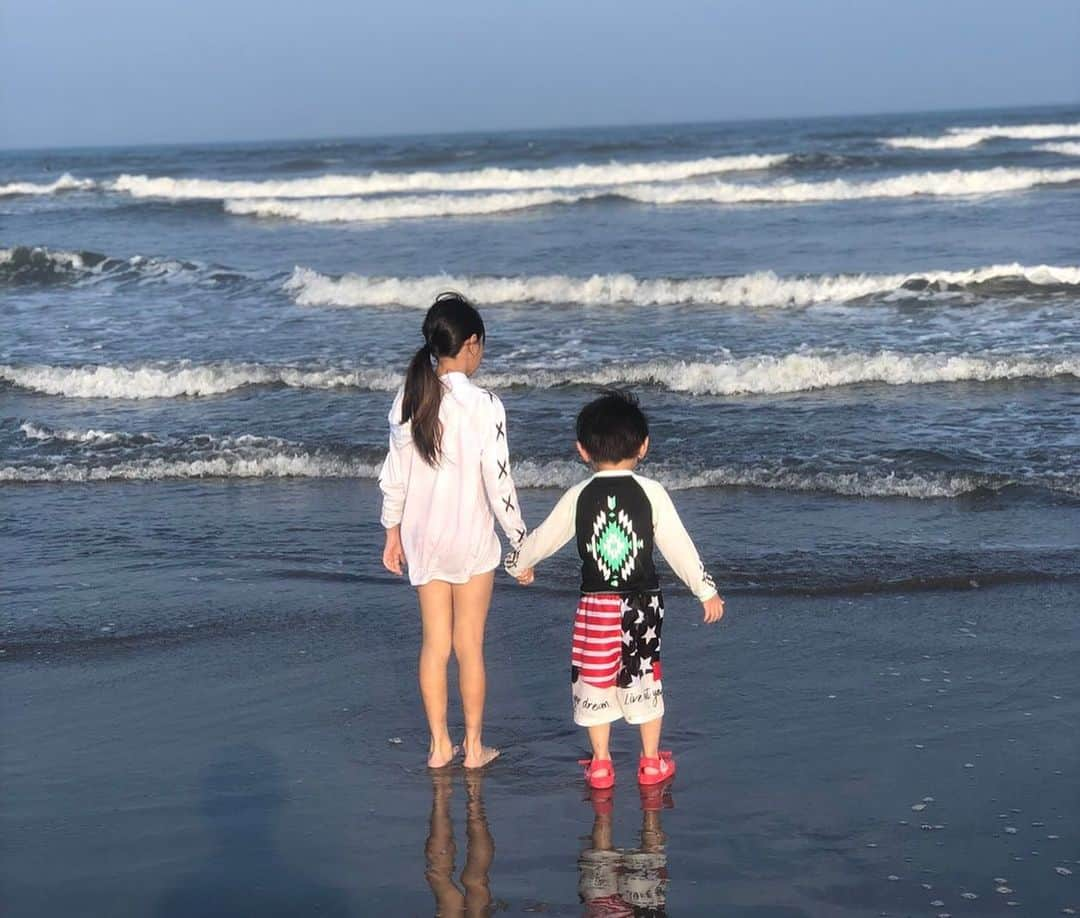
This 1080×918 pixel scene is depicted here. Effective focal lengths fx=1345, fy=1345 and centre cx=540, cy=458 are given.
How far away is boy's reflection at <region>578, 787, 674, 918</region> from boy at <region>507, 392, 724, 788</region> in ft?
0.90

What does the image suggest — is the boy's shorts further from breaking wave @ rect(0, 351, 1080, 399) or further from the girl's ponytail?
breaking wave @ rect(0, 351, 1080, 399)

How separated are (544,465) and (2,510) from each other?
3.44 meters

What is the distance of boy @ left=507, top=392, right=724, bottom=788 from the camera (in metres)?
4.14

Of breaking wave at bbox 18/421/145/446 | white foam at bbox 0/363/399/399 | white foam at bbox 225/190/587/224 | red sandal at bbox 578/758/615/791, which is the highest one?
white foam at bbox 225/190/587/224

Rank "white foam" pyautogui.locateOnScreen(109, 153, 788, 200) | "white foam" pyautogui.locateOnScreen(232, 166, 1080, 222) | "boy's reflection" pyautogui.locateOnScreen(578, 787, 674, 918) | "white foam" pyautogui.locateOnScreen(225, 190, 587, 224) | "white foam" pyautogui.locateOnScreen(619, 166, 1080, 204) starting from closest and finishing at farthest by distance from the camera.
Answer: "boy's reflection" pyautogui.locateOnScreen(578, 787, 674, 918) → "white foam" pyautogui.locateOnScreen(619, 166, 1080, 204) → "white foam" pyautogui.locateOnScreen(232, 166, 1080, 222) → "white foam" pyautogui.locateOnScreen(225, 190, 587, 224) → "white foam" pyautogui.locateOnScreen(109, 153, 788, 200)

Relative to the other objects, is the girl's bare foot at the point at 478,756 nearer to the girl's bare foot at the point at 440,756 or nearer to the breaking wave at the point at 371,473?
the girl's bare foot at the point at 440,756

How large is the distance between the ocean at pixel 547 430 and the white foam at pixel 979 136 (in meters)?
20.7

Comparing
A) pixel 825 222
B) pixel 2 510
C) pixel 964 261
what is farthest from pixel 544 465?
pixel 825 222

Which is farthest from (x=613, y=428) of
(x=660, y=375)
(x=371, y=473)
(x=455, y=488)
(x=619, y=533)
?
(x=660, y=375)

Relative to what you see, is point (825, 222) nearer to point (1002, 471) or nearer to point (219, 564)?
point (1002, 471)

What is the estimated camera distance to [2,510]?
27.7ft

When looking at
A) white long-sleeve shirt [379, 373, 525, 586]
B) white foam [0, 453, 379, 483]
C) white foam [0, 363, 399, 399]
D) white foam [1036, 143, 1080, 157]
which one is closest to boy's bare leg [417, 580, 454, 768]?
white long-sleeve shirt [379, 373, 525, 586]

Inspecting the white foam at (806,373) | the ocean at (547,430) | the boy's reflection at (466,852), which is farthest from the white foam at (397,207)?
the boy's reflection at (466,852)

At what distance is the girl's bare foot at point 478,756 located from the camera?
4.42 m
